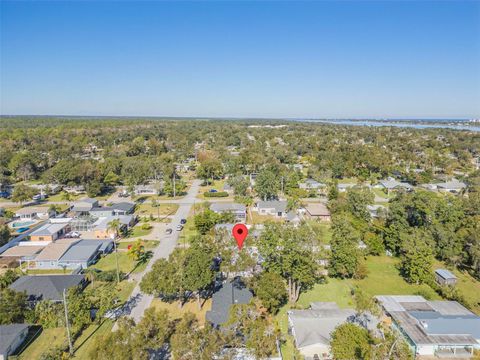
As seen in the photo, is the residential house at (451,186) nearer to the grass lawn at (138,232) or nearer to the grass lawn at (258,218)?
the grass lawn at (258,218)

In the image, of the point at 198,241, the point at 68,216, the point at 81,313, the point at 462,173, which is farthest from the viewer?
the point at 462,173

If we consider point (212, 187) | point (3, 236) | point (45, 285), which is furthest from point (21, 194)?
point (212, 187)

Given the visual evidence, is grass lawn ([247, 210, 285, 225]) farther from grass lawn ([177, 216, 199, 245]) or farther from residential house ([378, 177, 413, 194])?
residential house ([378, 177, 413, 194])

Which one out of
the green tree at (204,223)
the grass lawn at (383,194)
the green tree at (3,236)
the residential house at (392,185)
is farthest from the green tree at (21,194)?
the residential house at (392,185)

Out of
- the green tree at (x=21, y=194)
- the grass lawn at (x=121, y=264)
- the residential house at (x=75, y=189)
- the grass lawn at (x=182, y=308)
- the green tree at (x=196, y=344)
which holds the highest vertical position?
the green tree at (x=196, y=344)

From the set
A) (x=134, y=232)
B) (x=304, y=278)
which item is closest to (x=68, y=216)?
(x=134, y=232)

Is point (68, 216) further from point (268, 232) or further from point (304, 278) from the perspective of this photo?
point (304, 278)

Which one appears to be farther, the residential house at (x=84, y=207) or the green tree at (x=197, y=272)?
the residential house at (x=84, y=207)
